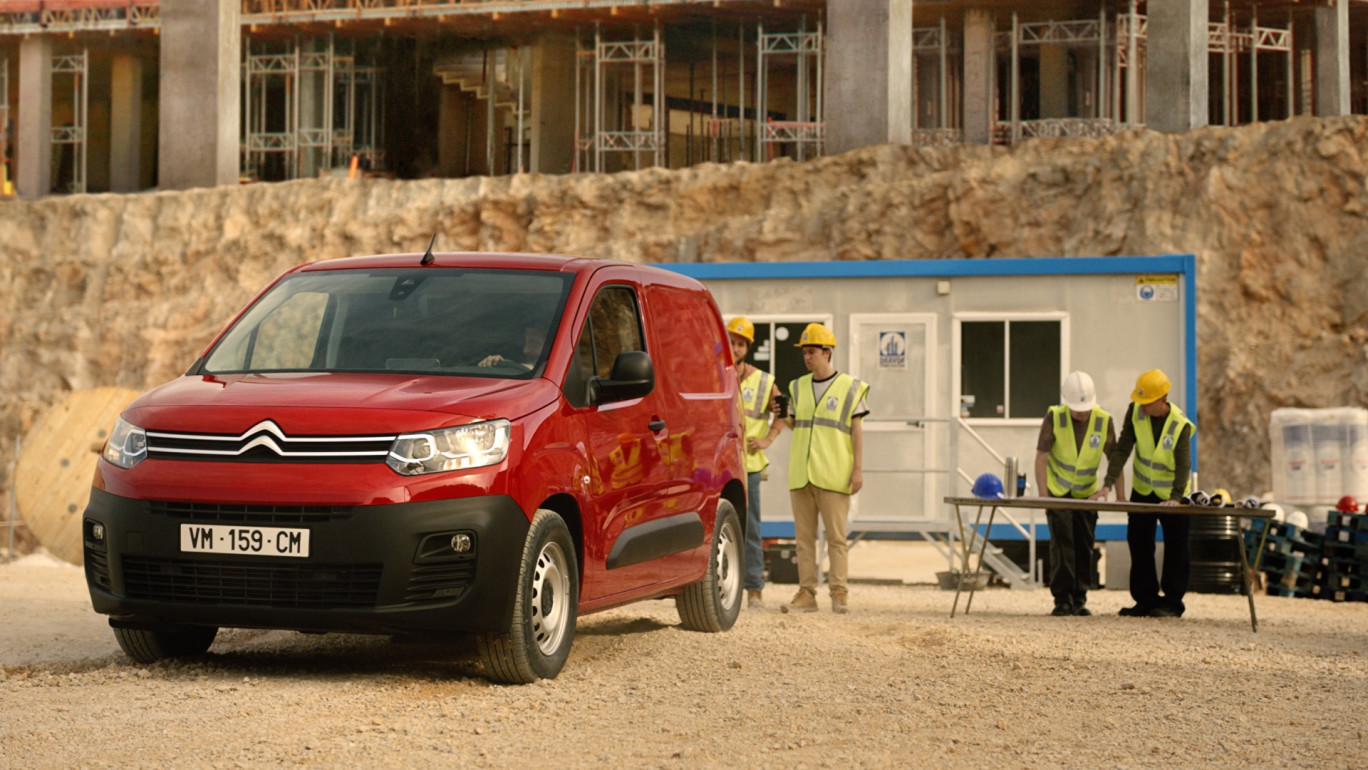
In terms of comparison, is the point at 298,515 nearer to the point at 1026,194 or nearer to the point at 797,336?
the point at 797,336

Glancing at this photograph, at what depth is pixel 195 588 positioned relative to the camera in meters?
6.79

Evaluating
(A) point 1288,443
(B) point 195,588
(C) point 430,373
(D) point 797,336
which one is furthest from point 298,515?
(A) point 1288,443

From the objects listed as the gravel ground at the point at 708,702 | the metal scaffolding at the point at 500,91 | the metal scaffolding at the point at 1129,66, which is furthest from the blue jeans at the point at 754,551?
the metal scaffolding at the point at 500,91

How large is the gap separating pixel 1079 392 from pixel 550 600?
246 inches

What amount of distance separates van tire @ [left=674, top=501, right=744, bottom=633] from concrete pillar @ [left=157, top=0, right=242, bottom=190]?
28.6m

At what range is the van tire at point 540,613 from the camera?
22.6 ft

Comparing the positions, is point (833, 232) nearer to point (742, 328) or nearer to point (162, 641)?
point (742, 328)

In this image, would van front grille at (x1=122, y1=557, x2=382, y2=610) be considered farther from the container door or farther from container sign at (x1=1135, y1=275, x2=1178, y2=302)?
container sign at (x1=1135, y1=275, x2=1178, y2=302)

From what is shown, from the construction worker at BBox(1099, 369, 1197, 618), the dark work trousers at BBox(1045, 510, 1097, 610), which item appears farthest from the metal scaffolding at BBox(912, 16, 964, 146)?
the construction worker at BBox(1099, 369, 1197, 618)

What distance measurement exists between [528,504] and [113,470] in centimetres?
170

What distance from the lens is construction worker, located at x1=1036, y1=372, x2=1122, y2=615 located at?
12438mm

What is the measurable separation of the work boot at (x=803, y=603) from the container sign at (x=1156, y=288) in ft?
19.0

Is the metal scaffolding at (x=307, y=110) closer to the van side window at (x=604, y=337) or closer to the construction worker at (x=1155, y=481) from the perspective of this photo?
the construction worker at (x=1155, y=481)

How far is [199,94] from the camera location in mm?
36031
